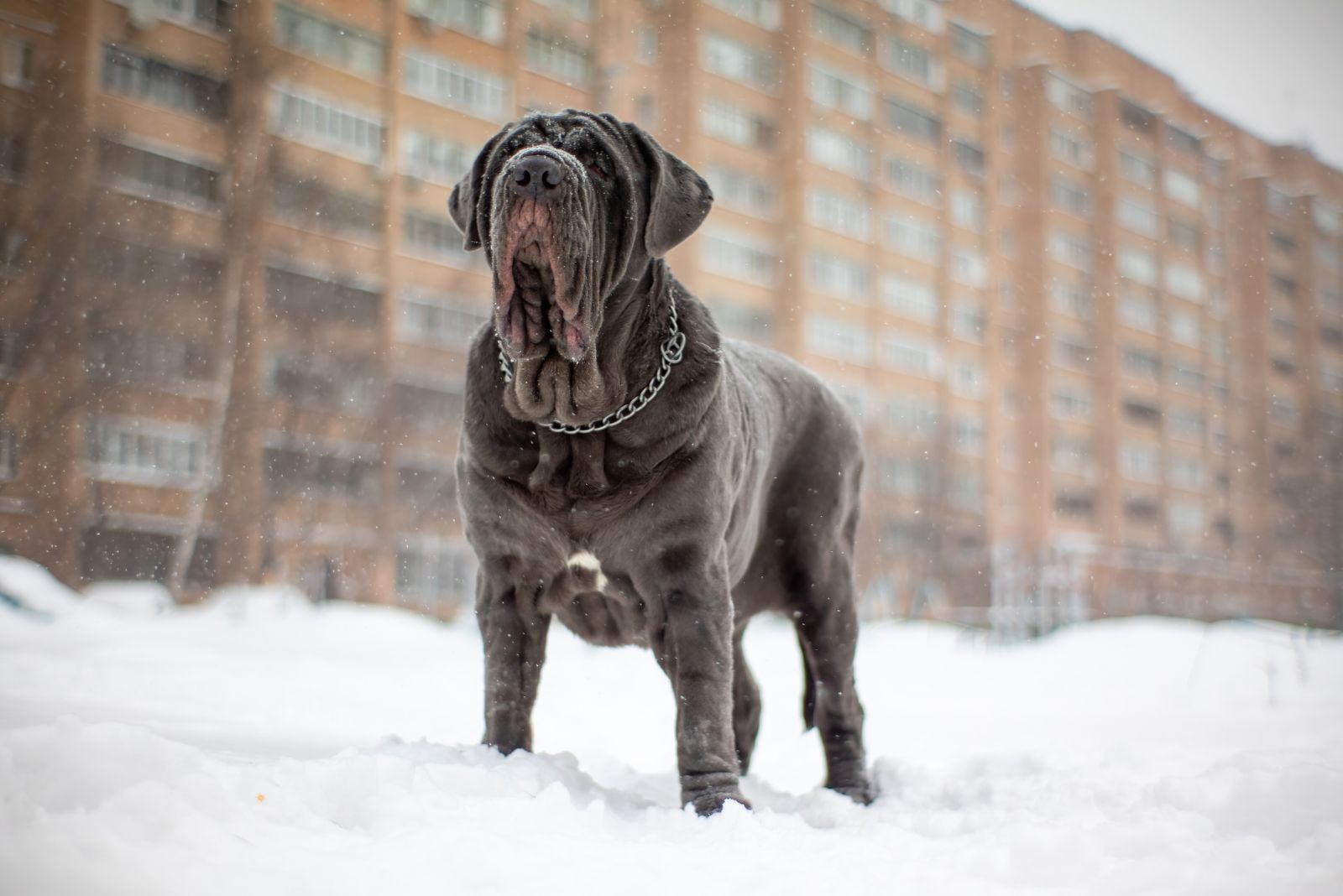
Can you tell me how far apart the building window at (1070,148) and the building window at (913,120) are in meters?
7.61

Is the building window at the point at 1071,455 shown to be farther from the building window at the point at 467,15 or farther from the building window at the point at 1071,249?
the building window at the point at 467,15

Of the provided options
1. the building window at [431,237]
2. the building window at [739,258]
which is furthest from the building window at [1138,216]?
the building window at [431,237]

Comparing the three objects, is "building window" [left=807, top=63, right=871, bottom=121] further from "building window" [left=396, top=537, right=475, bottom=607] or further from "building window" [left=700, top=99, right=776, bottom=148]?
"building window" [left=396, top=537, right=475, bottom=607]

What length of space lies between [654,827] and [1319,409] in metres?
46.1

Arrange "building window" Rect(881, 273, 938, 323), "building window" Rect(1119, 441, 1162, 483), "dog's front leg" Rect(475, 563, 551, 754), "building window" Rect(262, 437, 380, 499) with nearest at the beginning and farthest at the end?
1. "dog's front leg" Rect(475, 563, 551, 754)
2. "building window" Rect(262, 437, 380, 499)
3. "building window" Rect(881, 273, 938, 323)
4. "building window" Rect(1119, 441, 1162, 483)

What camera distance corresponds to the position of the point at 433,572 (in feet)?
97.8

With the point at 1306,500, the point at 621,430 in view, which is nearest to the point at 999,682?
the point at 621,430

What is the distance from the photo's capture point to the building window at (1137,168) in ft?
174

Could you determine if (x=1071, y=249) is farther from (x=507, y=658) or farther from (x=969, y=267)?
(x=507, y=658)

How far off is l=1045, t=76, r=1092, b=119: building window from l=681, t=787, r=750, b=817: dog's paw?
50860 millimetres

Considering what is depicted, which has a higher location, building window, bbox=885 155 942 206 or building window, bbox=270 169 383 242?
building window, bbox=885 155 942 206

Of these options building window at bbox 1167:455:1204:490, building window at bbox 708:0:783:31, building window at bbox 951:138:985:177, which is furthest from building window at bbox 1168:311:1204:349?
building window at bbox 708:0:783:31

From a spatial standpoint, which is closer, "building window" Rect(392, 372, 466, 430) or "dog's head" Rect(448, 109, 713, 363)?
"dog's head" Rect(448, 109, 713, 363)

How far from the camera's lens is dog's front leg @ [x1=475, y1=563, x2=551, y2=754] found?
3854 millimetres
